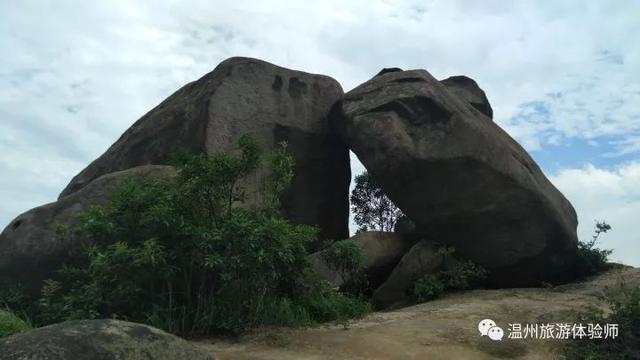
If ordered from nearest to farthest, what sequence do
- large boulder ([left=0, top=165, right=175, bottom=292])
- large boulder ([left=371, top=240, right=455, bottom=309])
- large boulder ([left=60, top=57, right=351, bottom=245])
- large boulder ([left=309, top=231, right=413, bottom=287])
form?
1. large boulder ([left=0, top=165, right=175, bottom=292])
2. large boulder ([left=371, top=240, right=455, bottom=309])
3. large boulder ([left=60, top=57, right=351, bottom=245])
4. large boulder ([left=309, top=231, right=413, bottom=287])

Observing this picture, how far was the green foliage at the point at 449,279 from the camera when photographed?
12016 millimetres

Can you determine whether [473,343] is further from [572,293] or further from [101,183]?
[101,183]

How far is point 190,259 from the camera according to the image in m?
8.34

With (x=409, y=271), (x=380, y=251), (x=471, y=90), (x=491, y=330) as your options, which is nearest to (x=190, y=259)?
(x=491, y=330)

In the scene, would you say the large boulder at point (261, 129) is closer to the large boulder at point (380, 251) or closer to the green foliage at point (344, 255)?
the large boulder at point (380, 251)

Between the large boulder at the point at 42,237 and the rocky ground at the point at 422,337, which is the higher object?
the large boulder at the point at 42,237

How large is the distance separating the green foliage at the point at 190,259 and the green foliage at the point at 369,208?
10411 mm

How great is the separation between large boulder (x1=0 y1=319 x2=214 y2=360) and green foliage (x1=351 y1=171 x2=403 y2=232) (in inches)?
543

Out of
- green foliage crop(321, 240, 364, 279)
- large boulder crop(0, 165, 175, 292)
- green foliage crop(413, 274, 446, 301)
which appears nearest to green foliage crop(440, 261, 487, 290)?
green foliage crop(413, 274, 446, 301)

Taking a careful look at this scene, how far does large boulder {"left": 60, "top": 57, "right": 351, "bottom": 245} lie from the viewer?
43.1 ft

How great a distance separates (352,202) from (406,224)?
13.5 ft

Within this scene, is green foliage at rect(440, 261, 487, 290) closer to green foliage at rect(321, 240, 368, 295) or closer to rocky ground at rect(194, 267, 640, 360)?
rocky ground at rect(194, 267, 640, 360)

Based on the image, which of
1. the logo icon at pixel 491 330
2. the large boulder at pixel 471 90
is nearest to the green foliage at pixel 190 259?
the logo icon at pixel 491 330

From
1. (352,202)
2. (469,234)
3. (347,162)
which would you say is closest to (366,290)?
(469,234)
